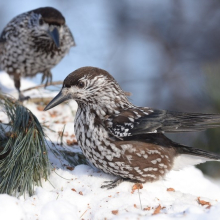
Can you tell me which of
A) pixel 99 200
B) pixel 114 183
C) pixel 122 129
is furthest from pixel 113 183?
pixel 122 129

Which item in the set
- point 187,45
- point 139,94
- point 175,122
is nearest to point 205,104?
point 175,122

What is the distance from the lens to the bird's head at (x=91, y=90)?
118 inches

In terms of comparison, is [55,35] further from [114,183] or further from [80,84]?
[114,183]

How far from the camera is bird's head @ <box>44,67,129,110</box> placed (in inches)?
118

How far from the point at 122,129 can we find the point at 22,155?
0.65 meters

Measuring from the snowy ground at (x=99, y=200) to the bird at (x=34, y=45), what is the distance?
6.63 feet

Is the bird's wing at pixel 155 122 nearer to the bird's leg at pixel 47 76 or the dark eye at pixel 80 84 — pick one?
the dark eye at pixel 80 84

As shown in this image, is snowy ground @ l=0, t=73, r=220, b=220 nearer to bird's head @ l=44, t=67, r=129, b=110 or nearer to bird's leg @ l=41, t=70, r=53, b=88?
bird's head @ l=44, t=67, r=129, b=110

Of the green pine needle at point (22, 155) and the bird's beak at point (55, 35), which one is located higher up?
the bird's beak at point (55, 35)

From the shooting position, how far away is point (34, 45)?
Result: 16.6 feet

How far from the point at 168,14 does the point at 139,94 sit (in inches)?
86.6

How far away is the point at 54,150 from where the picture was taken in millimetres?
3232

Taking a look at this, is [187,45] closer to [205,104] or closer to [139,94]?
[139,94]

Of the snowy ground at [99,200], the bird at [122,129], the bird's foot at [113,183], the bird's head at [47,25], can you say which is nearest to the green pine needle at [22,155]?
the snowy ground at [99,200]
